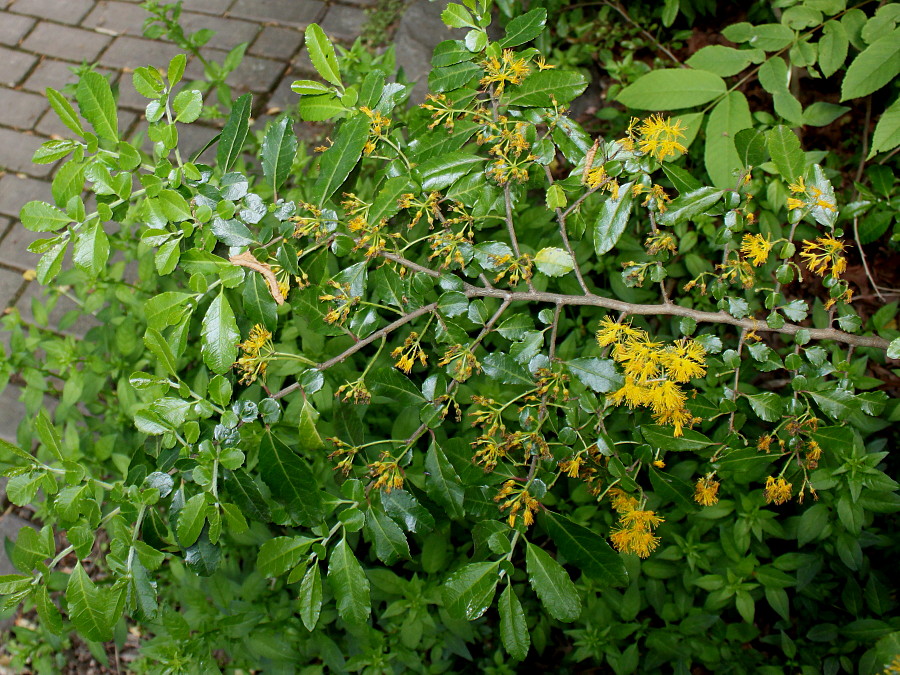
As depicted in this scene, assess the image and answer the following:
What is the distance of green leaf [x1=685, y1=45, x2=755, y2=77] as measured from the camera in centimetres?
212

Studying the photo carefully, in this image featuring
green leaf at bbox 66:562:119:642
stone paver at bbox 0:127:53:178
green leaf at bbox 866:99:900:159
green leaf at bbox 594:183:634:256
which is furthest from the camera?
stone paver at bbox 0:127:53:178

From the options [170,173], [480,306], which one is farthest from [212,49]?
[480,306]

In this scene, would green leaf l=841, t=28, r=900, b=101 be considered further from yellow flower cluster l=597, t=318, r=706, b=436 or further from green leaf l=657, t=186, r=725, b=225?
yellow flower cluster l=597, t=318, r=706, b=436

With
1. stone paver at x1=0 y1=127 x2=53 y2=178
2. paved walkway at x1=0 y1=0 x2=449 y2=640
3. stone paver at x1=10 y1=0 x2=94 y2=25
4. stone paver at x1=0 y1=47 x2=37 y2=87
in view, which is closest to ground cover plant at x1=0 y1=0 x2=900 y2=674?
paved walkway at x1=0 y1=0 x2=449 y2=640

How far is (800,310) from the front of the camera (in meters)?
1.29

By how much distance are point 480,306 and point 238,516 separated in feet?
1.99

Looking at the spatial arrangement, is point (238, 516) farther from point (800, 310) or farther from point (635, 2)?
point (635, 2)

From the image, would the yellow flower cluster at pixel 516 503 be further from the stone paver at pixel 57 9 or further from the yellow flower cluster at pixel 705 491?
the stone paver at pixel 57 9

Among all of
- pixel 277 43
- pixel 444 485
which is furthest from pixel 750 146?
pixel 277 43

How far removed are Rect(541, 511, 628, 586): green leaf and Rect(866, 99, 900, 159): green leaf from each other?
1494 millimetres

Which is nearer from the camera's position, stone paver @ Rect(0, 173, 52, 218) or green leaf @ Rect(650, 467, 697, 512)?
green leaf @ Rect(650, 467, 697, 512)

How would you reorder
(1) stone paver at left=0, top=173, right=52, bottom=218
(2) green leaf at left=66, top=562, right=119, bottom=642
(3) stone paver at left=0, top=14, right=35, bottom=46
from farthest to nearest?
(3) stone paver at left=0, top=14, right=35, bottom=46, (1) stone paver at left=0, top=173, right=52, bottom=218, (2) green leaf at left=66, top=562, right=119, bottom=642

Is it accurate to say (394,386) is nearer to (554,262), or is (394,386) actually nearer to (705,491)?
(554,262)

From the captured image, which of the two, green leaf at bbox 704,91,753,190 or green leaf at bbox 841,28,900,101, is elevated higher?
green leaf at bbox 841,28,900,101
